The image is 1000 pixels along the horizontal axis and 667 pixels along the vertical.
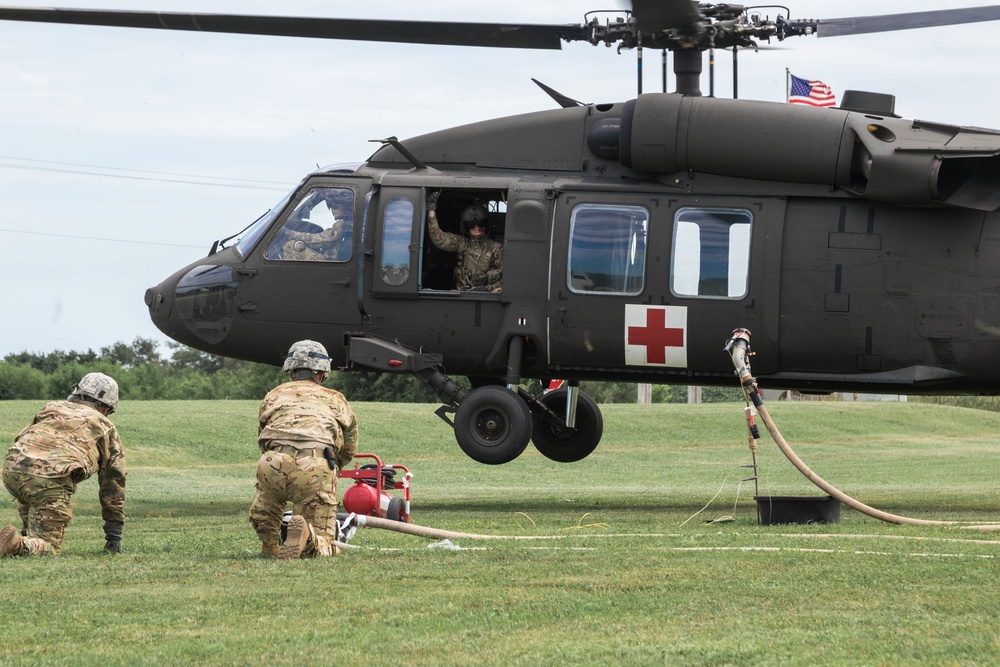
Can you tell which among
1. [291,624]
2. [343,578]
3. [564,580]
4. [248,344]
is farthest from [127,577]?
[248,344]

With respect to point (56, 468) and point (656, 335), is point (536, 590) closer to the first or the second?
point (56, 468)

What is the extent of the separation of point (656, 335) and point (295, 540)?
597 cm

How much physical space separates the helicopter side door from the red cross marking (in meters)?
0.01

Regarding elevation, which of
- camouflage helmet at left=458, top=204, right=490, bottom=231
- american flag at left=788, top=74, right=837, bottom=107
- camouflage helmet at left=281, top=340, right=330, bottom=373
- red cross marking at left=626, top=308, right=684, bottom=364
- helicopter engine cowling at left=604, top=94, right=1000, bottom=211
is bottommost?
camouflage helmet at left=281, top=340, right=330, bottom=373

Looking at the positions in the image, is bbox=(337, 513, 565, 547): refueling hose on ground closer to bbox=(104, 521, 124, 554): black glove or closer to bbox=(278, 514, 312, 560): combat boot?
bbox=(278, 514, 312, 560): combat boot

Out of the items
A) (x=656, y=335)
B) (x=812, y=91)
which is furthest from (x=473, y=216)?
(x=812, y=91)

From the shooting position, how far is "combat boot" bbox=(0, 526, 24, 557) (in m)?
9.45

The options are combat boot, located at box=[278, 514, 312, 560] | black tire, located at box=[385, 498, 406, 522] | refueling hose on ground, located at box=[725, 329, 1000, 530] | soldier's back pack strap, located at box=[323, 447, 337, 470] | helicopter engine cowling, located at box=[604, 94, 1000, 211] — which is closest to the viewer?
combat boot, located at box=[278, 514, 312, 560]

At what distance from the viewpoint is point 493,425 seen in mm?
14297

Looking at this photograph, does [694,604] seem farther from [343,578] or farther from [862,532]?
[862,532]

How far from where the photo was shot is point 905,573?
7.97m

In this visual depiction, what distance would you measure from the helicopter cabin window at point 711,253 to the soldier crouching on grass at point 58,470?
638 cm

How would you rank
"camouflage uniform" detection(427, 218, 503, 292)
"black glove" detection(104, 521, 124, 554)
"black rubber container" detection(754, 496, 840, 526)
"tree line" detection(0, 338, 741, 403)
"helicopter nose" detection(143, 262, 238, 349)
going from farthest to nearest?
"tree line" detection(0, 338, 741, 403)
"helicopter nose" detection(143, 262, 238, 349)
"camouflage uniform" detection(427, 218, 503, 292)
"black rubber container" detection(754, 496, 840, 526)
"black glove" detection(104, 521, 124, 554)

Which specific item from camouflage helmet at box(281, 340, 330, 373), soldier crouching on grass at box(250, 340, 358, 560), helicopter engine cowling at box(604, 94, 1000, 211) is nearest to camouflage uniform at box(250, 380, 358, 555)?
soldier crouching on grass at box(250, 340, 358, 560)
